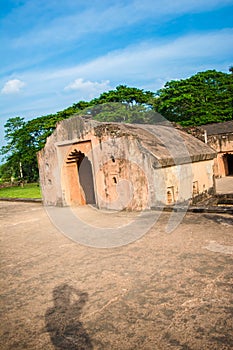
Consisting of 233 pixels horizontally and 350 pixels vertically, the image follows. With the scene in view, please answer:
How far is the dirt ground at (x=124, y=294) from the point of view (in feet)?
9.70

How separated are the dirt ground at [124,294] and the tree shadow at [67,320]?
0.04 feet

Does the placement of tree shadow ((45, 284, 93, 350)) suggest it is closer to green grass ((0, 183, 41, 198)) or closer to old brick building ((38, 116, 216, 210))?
old brick building ((38, 116, 216, 210))

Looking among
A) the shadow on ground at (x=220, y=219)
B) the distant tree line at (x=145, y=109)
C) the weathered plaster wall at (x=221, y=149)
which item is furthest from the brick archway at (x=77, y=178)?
the distant tree line at (x=145, y=109)

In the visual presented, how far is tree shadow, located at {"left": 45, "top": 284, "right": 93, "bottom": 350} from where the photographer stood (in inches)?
115

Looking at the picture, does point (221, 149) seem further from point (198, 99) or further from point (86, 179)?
point (86, 179)

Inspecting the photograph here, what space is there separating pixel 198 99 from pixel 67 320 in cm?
3169

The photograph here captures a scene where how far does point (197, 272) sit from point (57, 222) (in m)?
5.71

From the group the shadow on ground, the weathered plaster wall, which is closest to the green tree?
the weathered plaster wall

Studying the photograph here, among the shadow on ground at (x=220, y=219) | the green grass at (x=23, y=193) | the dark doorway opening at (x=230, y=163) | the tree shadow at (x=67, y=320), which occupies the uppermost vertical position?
the dark doorway opening at (x=230, y=163)

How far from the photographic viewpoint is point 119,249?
5824mm

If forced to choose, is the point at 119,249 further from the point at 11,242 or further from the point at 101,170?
the point at 101,170

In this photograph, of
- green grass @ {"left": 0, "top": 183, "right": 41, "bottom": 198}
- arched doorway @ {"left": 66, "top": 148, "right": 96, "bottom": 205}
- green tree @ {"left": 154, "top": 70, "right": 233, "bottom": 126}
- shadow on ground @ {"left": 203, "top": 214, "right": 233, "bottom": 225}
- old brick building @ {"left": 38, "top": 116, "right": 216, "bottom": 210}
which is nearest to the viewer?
shadow on ground @ {"left": 203, "top": 214, "right": 233, "bottom": 225}

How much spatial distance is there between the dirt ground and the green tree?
26.9 metres

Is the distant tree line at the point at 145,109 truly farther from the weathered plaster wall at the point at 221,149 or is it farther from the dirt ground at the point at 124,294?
the dirt ground at the point at 124,294
